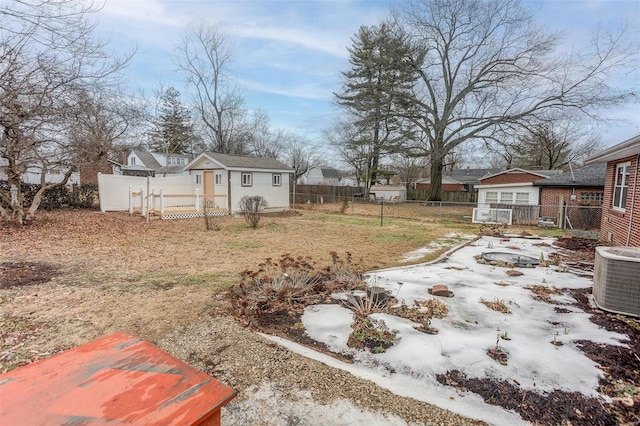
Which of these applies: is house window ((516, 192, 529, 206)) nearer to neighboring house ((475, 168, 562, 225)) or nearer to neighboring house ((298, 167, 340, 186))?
neighboring house ((475, 168, 562, 225))

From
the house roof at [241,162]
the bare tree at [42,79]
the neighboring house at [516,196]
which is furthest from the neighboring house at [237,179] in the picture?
the neighboring house at [516,196]

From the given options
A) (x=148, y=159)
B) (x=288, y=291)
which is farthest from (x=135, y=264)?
(x=148, y=159)

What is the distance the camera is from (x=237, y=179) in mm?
17188

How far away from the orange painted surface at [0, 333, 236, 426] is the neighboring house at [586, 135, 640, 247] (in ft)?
26.6

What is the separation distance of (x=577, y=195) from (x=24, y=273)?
842 inches

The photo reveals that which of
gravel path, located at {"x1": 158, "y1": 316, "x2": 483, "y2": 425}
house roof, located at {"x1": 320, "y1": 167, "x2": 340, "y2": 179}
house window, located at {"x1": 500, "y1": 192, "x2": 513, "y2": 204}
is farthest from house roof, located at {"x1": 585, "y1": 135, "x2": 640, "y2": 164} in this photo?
house roof, located at {"x1": 320, "y1": 167, "x2": 340, "y2": 179}

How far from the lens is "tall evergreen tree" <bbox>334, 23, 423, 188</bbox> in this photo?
933 inches

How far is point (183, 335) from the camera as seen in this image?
334cm

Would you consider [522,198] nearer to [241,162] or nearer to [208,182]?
[241,162]

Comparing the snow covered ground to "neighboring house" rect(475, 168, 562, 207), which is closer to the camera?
the snow covered ground

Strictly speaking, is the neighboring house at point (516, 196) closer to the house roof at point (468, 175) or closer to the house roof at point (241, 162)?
the house roof at point (241, 162)

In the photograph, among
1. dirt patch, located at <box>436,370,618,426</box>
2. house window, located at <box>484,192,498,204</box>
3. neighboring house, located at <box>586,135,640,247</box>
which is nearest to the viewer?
dirt patch, located at <box>436,370,618,426</box>

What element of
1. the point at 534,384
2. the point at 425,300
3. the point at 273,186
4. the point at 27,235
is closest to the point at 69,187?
the point at 27,235

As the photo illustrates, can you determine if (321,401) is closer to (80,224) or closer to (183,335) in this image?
(183,335)
